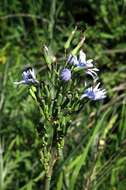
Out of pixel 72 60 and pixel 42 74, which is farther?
pixel 42 74

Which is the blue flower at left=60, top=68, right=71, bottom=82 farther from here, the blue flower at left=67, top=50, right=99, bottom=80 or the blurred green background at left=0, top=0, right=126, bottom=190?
the blurred green background at left=0, top=0, right=126, bottom=190

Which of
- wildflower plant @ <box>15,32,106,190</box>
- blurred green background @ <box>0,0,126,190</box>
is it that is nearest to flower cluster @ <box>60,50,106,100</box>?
wildflower plant @ <box>15,32,106,190</box>

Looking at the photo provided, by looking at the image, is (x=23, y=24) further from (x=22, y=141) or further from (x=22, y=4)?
(x=22, y=141)

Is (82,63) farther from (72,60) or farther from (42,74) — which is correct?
(42,74)

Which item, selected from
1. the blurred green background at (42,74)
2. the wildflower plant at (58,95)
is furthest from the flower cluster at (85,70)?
the blurred green background at (42,74)

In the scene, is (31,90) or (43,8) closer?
(31,90)

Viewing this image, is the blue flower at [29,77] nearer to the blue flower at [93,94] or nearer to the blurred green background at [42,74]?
the blue flower at [93,94]

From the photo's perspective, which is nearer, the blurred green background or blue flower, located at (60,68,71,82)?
blue flower, located at (60,68,71,82)

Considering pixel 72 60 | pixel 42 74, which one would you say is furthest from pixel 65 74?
pixel 42 74

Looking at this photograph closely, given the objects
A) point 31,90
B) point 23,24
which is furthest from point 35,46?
point 31,90
